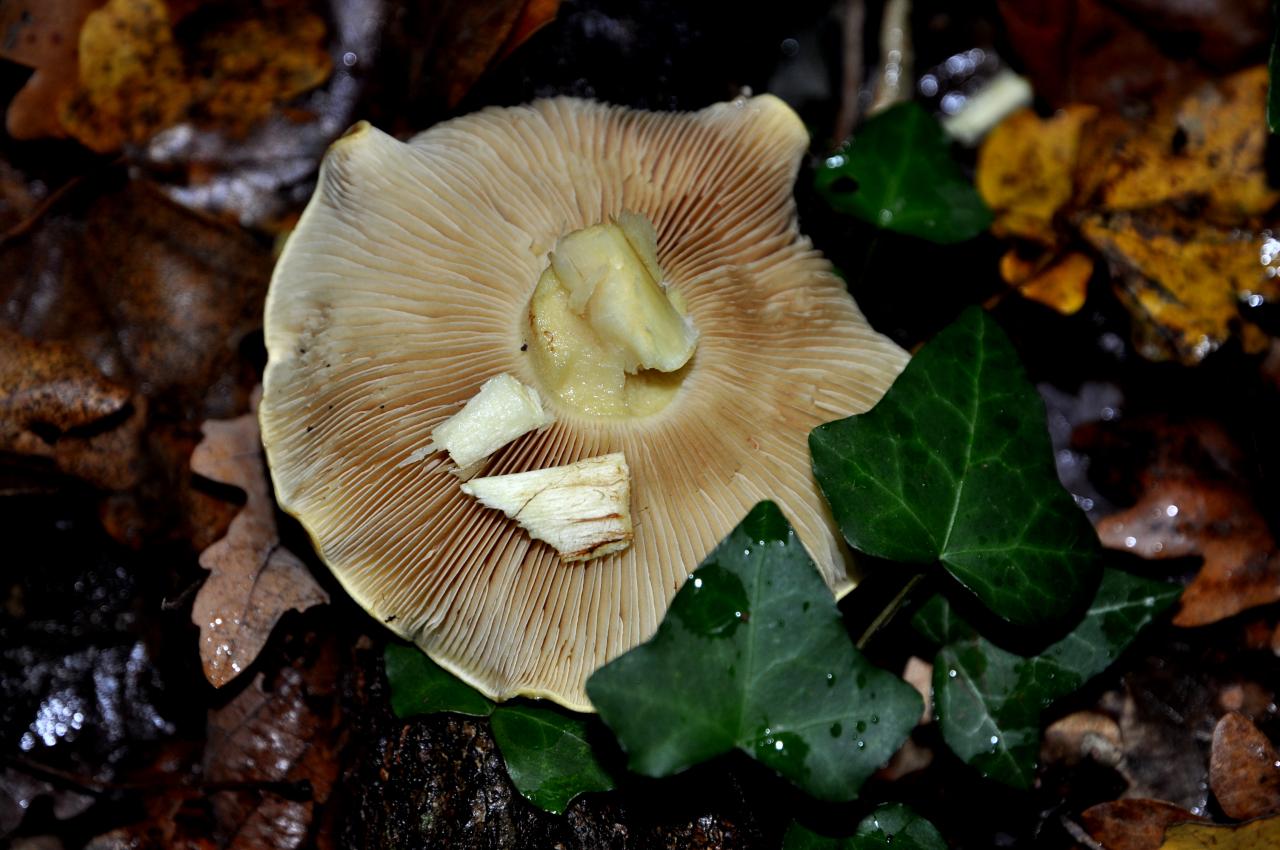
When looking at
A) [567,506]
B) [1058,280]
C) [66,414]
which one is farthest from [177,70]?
[1058,280]

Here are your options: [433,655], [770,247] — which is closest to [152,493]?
[433,655]

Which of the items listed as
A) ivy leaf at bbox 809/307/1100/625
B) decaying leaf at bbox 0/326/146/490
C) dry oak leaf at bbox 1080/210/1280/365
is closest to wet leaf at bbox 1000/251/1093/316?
dry oak leaf at bbox 1080/210/1280/365

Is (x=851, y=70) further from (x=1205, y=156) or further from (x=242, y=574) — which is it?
(x=242, y=574)

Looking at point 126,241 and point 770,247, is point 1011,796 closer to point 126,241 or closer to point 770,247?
point 770,247

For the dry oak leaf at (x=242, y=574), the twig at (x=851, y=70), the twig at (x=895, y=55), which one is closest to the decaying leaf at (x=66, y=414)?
the dry oak leaf at (x=242, y=574)

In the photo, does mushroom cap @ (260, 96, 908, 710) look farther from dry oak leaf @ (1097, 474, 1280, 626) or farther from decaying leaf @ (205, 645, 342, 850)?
dry oak leaf @ (1097, 474, 1280, 626)

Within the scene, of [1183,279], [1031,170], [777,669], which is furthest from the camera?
[1031,170]
